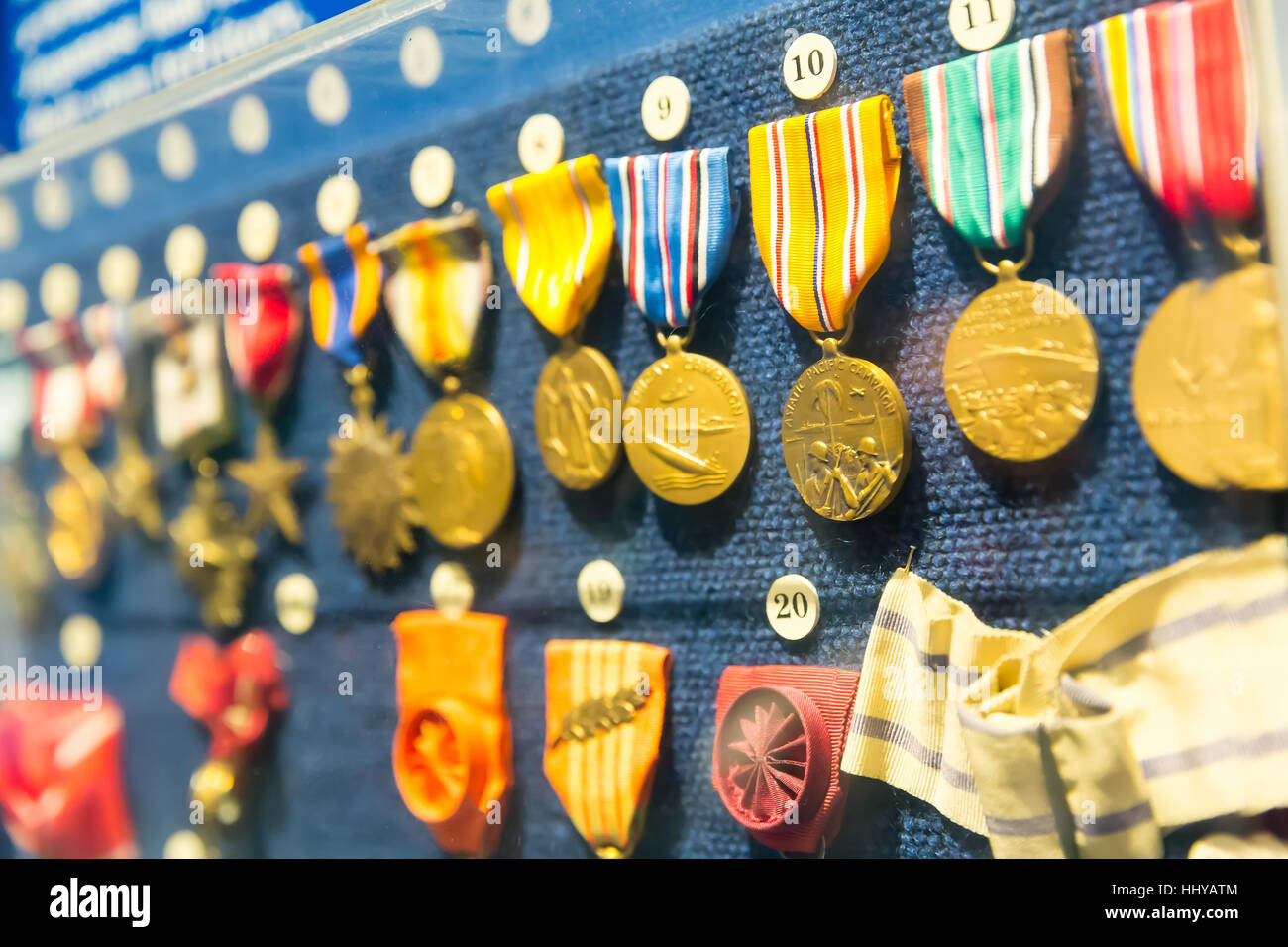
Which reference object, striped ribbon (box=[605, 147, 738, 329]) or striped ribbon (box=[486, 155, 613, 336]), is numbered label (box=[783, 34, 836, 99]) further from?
→ striped ribbon (box=[486, 155, 613, 336])

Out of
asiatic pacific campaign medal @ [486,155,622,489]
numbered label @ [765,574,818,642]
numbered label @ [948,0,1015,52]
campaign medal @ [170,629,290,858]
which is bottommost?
campaign medal @ [170,629,290,858]

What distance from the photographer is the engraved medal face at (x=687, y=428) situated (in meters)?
0.96

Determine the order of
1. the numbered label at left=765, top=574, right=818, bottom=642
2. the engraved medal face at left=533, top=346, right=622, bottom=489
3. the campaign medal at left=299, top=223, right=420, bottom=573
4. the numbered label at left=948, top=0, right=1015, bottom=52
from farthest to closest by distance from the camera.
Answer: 1. the campaign medal at left=299, top=223, right=420, bottom=573
2. the engraved medal face at left=533, top=346, right=622, bottom=489
3. the numbered label at left=765, top=574, right=818, bottom=642
4. the numbered label at left=948, top=0, right=1015, bottom=52

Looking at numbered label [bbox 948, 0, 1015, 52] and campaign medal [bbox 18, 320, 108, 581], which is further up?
numbered label [bbox 948, 0, 1015, 52]

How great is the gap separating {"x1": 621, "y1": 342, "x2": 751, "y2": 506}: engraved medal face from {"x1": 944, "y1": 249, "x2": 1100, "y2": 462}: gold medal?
198 mm

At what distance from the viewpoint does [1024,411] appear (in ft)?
2.65

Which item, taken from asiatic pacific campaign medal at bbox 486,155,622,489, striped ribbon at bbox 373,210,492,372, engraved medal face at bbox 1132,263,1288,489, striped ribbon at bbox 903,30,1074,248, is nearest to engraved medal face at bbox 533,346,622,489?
asiatic pacific campaign medal at bbox 486,155,622,489

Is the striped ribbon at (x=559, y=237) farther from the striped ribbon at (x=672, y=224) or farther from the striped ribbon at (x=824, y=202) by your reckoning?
the striped ribbon at (x=824, y=202)

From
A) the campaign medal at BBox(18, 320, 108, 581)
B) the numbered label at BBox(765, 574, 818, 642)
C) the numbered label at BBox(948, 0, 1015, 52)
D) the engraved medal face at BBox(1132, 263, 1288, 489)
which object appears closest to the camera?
the engraved medal face at BBox(1132, 263, 1288, 489)

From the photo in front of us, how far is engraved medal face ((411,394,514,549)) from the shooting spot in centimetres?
113
